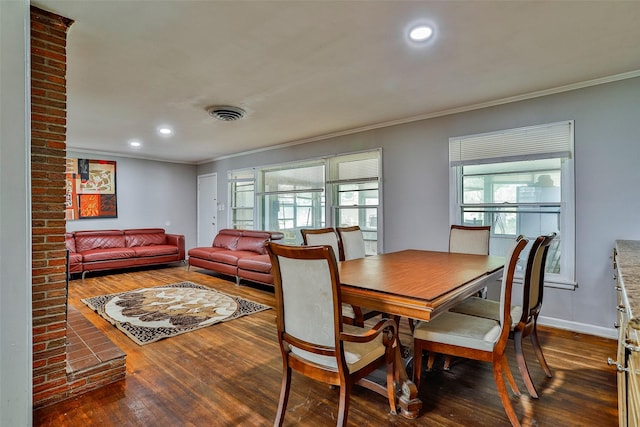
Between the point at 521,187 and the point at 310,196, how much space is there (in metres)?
3.27

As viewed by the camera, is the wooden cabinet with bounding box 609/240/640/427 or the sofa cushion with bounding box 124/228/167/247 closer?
the wooden cabinet with bounding box 609/240/640/427

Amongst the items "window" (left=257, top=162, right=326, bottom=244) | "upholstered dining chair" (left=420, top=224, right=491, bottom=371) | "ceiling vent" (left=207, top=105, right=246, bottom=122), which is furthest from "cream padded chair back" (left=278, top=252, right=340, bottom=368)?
"window" (left=257, top=162, right=326, bottom=244)

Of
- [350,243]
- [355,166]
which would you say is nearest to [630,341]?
[350,243]

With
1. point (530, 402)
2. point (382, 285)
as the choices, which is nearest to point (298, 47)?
point (382, 285)

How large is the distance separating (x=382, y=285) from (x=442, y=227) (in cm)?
258

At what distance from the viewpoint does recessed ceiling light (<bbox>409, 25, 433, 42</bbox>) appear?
2221mm

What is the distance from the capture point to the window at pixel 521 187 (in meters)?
3.31

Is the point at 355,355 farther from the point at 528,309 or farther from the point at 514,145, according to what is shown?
the point at 514,145

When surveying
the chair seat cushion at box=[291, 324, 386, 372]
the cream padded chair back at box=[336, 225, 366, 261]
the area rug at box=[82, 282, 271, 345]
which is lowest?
the area rug at box=[82, 282, 271, 345]

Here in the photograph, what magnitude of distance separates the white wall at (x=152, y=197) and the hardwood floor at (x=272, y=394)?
4.81 m

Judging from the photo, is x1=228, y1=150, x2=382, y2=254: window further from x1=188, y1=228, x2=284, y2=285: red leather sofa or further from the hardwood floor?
the hardwood floor

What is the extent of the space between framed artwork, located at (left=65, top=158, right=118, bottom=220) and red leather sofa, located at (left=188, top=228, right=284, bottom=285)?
7.47 ft

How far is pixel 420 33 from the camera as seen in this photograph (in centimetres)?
228

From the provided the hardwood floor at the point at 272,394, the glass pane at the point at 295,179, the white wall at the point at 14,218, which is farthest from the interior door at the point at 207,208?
the white wall at the point at 14,218
